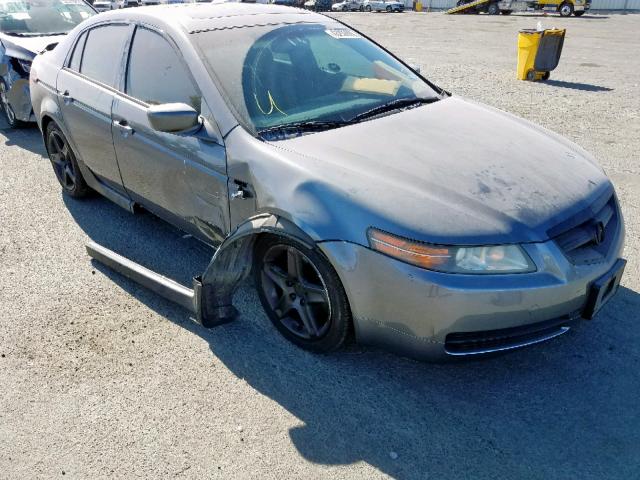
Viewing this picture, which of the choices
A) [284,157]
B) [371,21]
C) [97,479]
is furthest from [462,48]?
[97,479]

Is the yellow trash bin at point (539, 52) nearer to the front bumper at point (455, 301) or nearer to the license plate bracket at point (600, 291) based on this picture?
the license plate bracket at point (600, 291)

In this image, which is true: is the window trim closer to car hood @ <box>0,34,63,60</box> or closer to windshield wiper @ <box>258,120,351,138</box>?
windshield wiper @ <box>258,120,351,138</box>

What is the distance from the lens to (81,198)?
507cm

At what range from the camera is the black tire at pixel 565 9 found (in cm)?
2805

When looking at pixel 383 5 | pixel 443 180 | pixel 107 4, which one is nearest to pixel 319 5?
pixel 383 5

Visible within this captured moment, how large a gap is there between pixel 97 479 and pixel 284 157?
5.54ft

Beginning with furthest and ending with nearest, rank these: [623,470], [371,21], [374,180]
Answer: [371,21] < [374,180] < [623,470]

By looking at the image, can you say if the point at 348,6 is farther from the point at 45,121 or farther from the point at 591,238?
the point at 591,238

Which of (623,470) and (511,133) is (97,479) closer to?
(623,470)

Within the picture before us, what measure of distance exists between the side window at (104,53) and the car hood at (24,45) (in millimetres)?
2914

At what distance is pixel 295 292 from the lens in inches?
118

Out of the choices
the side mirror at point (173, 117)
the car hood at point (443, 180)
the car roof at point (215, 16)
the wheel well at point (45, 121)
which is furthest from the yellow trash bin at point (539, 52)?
the side mirror at point (173, 117)

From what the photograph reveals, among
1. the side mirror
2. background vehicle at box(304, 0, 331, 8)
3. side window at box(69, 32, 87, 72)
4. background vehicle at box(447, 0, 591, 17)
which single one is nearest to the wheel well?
side window at box(69, 32, 87, 72)

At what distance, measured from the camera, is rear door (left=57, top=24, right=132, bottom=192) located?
394 cm
